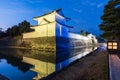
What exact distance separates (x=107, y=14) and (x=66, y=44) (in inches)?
980

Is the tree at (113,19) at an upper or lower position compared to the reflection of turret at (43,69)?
upper

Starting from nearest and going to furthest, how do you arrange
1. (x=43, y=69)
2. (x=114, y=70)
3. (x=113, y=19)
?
(x=114, y=70), (x=43, y=69), (x=113, y=19)

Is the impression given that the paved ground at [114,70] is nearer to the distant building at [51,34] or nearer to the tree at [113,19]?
the tree at [113,19]

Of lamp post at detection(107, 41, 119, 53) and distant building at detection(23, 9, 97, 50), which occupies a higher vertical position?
distant building at detection(23, 9, 97, 50)

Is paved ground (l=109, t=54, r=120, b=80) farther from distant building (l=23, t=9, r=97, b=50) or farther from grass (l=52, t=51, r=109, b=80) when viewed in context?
distant building (l=23, t=9, r=97, b=50)

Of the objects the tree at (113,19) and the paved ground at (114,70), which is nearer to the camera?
the paved ground at (114,70)

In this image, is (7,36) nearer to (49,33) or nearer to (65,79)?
(49,33)

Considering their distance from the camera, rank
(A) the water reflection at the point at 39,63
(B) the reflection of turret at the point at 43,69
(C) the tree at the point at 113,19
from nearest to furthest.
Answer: (B) the reflection of turret at the point at 43,69 → (A) the water reflection at the point at 39,63 → (C) the tree at the point at 113,19

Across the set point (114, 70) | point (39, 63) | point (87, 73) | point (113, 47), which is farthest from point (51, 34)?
point (114, 70)

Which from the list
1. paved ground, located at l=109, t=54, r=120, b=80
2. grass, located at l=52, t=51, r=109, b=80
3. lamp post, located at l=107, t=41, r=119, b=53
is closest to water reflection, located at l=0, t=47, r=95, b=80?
grass, located at l=52, t=51, r=109, b=80

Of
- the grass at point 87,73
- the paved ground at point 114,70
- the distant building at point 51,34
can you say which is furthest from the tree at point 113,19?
the distant building at point 51,34

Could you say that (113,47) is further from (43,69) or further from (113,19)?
(43,69)

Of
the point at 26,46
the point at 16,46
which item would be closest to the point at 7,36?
the point at 16,46

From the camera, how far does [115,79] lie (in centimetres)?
562
